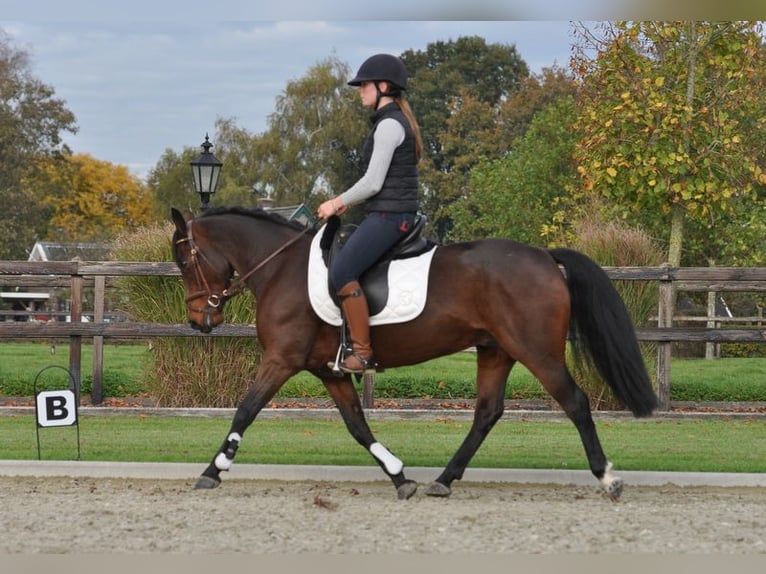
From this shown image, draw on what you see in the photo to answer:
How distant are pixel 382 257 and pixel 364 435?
127cm

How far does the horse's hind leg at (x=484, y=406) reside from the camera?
773 centimetres

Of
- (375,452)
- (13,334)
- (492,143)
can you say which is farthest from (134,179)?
(375,452)

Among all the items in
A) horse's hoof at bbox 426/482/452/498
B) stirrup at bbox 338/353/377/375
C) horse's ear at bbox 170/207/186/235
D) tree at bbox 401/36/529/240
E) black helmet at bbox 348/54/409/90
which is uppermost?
tree at bbox 401/36/529/240

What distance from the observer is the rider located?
746 cm

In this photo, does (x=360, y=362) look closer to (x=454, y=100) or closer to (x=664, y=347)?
(x=664, y=347)

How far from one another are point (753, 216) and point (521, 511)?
54.5 ft

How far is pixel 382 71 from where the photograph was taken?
759 centimetres

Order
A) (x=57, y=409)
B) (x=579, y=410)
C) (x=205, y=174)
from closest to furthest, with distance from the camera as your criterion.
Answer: (x=579, y=410)
(x=57, y=409)
(x=205, y=174)

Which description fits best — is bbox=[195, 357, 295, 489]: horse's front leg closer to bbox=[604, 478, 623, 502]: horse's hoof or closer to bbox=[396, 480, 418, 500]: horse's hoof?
bbox=[396, 480, 418, 500]: horse's hoof

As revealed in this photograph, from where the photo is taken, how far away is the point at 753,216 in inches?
860

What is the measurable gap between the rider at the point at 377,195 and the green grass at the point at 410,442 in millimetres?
2043

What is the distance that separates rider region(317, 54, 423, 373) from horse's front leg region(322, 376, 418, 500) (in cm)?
41

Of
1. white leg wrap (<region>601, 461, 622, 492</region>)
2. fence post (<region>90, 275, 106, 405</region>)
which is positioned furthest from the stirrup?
fence post (<region>90, 275, 106, 405</region>)

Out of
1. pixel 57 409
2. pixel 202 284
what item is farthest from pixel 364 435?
pixel 57 409
